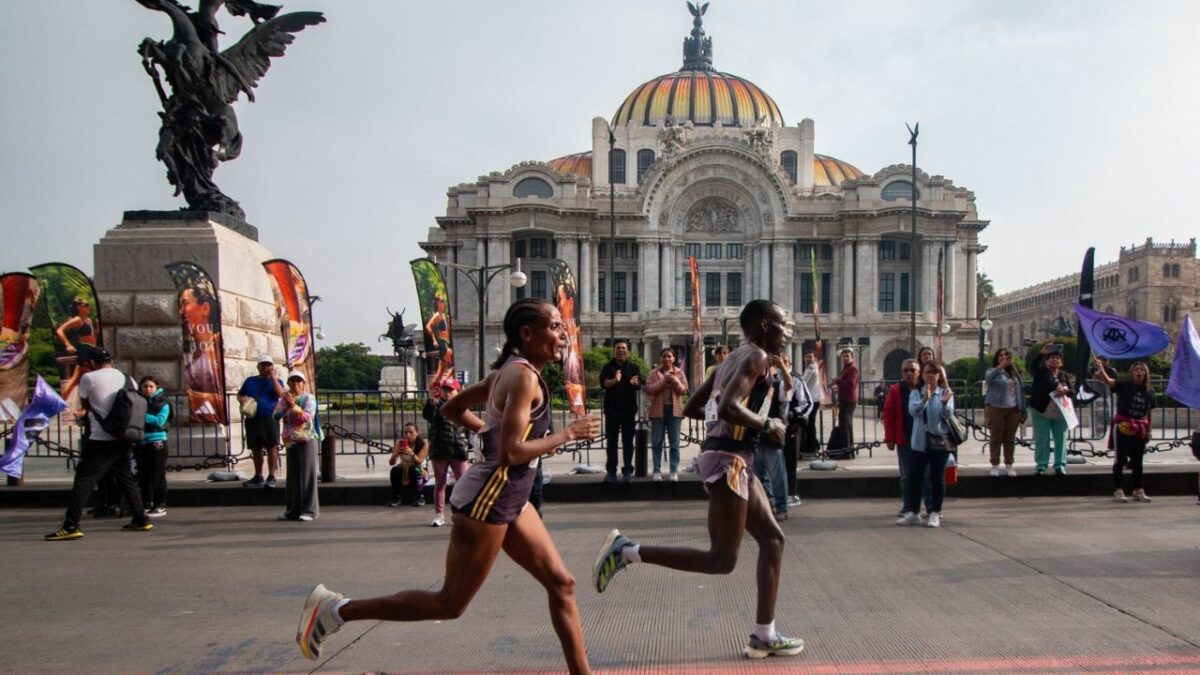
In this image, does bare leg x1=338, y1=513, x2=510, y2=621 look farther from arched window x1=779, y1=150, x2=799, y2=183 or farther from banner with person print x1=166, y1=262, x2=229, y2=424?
arched window x1=779, y1=150, x2=799, y2=183

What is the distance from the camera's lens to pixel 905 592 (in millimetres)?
6016

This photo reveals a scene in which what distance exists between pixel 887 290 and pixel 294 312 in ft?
201

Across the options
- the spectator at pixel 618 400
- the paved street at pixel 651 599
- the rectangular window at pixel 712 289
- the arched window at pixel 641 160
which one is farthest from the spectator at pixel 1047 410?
the arched window at pixel 641 160

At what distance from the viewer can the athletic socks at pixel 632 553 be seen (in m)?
4.69

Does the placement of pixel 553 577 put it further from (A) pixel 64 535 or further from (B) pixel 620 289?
(B) pixel 620 289

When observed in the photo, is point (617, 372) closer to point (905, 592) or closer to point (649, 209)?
point (905, 592)

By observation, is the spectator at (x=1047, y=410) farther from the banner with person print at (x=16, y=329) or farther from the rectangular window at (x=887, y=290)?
the rectangular window at (x=887, y=290)

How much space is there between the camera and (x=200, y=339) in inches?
459

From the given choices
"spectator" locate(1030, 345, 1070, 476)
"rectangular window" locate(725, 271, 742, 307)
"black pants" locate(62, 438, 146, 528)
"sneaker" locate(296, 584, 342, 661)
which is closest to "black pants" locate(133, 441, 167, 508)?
"black pants" locate(62, 438, 146, 528)

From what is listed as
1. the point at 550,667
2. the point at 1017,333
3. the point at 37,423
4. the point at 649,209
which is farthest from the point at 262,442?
the point at 1017,333

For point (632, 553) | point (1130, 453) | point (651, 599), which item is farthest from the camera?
point (1130, 453)

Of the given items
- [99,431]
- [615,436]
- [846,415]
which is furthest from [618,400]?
[99,431]

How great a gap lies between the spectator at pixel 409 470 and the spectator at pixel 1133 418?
24.8ft

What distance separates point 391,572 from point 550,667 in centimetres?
263
